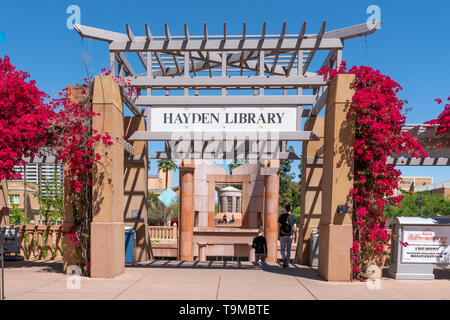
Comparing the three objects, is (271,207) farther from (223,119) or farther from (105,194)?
(105,194)

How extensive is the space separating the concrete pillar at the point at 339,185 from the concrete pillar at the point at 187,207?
14014mm

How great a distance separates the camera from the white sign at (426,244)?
9.06 m

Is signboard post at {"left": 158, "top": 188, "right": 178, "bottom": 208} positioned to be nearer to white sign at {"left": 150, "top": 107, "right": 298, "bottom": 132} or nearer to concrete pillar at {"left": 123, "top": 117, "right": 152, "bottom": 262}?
concrete pillar at {"left": 123, "top": 117, "right": 152, "bottom": 262}

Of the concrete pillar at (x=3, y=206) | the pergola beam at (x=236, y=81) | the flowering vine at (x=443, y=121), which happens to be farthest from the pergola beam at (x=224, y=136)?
the concrete pillar at (x=3, y=206)

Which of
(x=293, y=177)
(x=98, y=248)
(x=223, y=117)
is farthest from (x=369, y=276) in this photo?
(x=293, y=177)

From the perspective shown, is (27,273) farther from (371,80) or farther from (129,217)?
(371,80)

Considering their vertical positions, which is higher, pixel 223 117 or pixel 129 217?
pixel 223 117

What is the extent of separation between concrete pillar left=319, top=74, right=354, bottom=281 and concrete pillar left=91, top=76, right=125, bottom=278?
459 cm

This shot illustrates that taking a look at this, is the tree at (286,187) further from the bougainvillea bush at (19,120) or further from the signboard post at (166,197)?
the bougainvillea bush at (19,120)

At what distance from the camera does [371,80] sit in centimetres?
841

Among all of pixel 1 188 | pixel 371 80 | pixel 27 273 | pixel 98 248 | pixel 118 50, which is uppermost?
pixel 118 50

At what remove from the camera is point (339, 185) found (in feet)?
27.4
